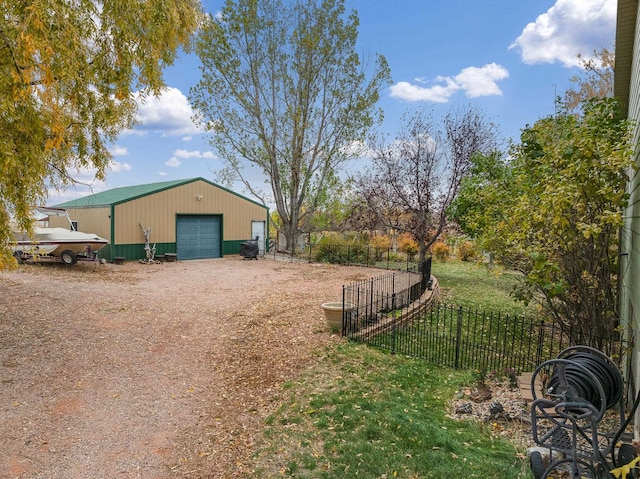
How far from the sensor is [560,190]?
453 centimetres

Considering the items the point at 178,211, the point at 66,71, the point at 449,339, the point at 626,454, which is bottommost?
the point at 449,339

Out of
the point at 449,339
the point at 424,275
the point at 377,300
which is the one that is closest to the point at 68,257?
the point at 377,300

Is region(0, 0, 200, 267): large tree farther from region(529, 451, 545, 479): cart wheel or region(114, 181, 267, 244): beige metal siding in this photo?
region(114, 181, 267, 244): beige metal siding

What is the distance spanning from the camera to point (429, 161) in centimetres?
1533

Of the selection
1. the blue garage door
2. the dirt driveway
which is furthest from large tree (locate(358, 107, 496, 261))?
the blue garage door

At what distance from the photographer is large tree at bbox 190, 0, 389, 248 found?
2102 cm

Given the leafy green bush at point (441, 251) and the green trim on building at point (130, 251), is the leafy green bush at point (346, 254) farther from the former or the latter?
the green trim on building at point (130, 251)

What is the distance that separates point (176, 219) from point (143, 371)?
14698 mm

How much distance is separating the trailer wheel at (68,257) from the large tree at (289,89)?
10.1 m

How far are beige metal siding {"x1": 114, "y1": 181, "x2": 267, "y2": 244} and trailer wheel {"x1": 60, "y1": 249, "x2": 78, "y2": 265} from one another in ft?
7.84

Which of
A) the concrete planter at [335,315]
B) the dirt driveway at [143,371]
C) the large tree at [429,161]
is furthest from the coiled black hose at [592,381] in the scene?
the large tree at [429,161]

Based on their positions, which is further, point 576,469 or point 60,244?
point 60,244

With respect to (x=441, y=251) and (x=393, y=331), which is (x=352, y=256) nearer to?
(x=441, y=251)

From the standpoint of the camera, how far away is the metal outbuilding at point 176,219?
17688 millimetres
